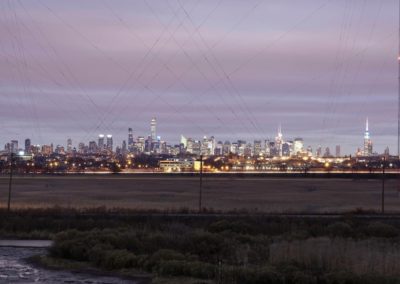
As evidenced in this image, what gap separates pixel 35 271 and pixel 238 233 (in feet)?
38.1

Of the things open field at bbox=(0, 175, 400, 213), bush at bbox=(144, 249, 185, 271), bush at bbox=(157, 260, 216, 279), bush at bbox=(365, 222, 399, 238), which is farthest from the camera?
open field at bbox=(0, 175, 400, 213)

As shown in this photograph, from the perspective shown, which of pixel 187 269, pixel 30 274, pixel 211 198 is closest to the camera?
pixel 187 269

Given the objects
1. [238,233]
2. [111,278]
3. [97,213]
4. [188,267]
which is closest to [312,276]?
[188,267]

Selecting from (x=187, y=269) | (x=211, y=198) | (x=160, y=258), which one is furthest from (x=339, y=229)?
(x=211, y=198)

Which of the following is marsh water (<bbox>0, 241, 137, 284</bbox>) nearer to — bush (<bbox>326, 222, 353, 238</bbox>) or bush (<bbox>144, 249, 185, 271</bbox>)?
bush (<bbox>144, 249, 185, 271</bbox>)

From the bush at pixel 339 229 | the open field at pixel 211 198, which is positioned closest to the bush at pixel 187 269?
the bush at pixel 339 229

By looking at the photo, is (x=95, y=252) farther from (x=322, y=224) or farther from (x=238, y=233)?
(x=322, y=224)

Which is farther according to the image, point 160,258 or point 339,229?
point 339,229

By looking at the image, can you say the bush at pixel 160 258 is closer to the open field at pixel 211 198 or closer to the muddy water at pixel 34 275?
the muddy water at pixel 34 275

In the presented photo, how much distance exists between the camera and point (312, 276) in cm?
2044

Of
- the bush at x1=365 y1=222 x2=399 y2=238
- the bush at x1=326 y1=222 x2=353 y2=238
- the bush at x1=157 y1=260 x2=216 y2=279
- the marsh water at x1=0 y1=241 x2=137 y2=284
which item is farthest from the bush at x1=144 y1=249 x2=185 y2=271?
the bush at x1=365 y1=222 x2=399 y2=238

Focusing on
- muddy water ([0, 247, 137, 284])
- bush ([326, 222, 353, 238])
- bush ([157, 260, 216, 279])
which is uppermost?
bush ([326, 222, 353, 238])

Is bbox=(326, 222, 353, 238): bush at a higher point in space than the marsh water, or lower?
higher

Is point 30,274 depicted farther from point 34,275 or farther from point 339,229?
point 339,229
